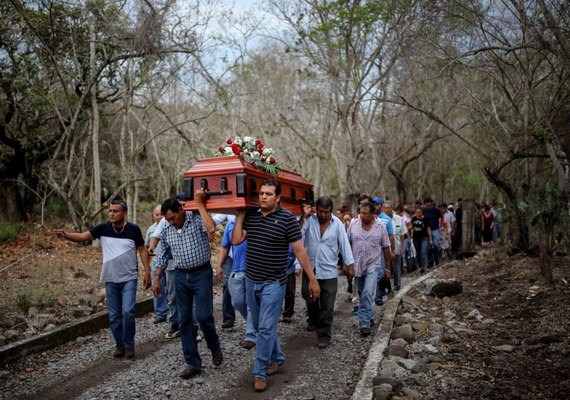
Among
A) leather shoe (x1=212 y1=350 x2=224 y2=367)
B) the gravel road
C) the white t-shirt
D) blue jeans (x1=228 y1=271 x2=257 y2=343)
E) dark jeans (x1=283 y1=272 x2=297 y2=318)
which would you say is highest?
the white t-shirt

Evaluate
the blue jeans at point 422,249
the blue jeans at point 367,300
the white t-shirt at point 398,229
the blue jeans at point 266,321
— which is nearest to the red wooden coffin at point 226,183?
the blue jeans at point 266,321

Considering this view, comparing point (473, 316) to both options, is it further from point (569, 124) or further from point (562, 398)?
point (569, 124)

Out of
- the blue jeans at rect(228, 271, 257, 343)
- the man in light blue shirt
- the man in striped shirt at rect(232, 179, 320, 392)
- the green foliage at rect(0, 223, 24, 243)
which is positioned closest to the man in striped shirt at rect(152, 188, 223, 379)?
the man in striped shirt at rect(232, 179, 320, 392)

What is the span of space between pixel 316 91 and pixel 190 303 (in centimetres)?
2015

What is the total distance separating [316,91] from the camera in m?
25.0

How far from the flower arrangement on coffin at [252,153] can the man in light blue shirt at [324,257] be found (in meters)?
1.12

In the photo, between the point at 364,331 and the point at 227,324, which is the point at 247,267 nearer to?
the point at 364,331

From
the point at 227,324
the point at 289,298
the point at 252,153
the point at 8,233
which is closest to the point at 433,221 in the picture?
the point at 289,298

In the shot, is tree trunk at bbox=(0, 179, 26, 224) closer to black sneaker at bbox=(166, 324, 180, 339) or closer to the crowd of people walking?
the crowd of people walking

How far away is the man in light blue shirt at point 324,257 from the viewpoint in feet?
24.1

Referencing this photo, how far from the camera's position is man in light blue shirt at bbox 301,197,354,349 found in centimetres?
735

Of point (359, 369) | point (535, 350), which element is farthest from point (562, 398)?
point (359, 369)

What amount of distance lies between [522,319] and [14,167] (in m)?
17.6

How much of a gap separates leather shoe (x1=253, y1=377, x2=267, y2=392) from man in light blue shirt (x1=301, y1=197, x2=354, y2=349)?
6.00 ft
